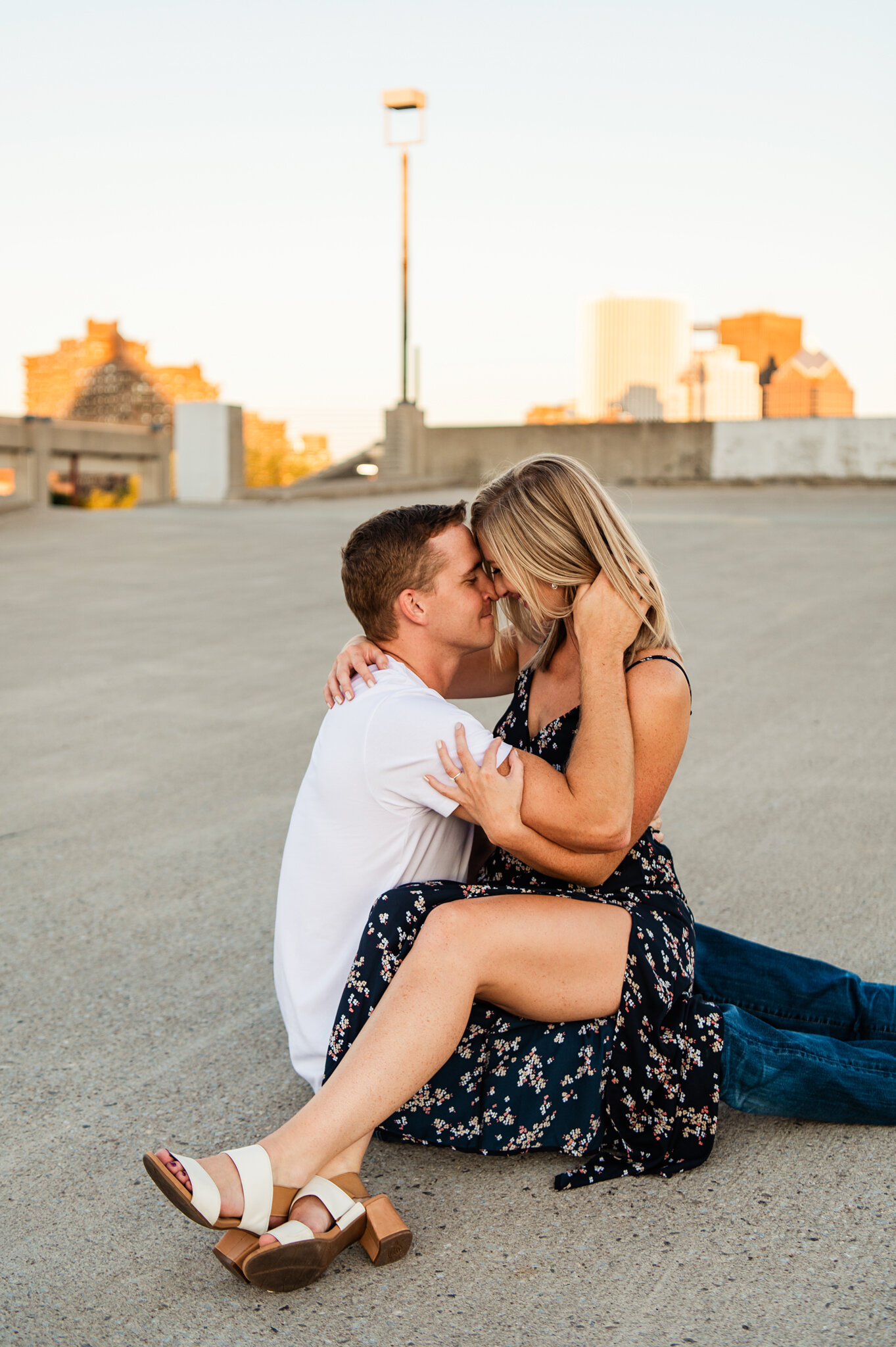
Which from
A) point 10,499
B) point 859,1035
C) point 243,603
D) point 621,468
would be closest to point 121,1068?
point 859,1035

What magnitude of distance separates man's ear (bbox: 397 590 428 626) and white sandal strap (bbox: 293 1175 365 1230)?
3.75 ft

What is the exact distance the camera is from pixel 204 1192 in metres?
2.06

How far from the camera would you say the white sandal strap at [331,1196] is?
84.0 inches

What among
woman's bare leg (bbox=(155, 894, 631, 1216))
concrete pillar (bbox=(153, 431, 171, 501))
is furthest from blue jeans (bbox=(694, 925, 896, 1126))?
concrete pillar (bbox=(153, 431, 171, 501))

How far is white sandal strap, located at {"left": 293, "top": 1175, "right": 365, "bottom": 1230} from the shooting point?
213 cm

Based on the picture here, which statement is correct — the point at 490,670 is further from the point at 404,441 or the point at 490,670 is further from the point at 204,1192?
the point at 404,441

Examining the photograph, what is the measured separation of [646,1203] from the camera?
2418 millimetres

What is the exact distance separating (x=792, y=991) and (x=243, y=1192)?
1385 mm

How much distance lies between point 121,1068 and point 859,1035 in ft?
5.62

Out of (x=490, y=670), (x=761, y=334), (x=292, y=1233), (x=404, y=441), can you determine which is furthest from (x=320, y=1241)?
(x=761, y=334)

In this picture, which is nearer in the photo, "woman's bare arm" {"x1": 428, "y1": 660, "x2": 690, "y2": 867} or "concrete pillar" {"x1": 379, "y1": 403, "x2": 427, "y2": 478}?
"woman's bare arm" {"x1": 428, "y1": 660, "x2": 690, "y2": 867}

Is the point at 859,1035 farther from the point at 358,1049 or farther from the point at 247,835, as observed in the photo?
the point at 247,835

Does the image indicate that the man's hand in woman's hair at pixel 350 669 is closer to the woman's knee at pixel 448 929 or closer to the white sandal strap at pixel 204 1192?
the woman's knee at pixel 448 929

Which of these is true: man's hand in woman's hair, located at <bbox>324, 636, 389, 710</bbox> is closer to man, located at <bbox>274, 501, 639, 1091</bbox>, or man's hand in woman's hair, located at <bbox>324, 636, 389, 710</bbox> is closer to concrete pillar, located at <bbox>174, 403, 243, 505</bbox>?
man, located at <bbox>274, 501, 639, 1091</bbox>
